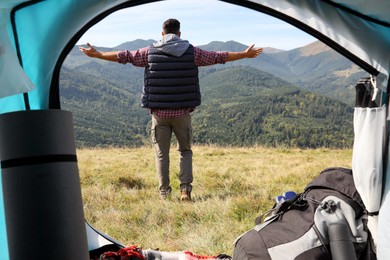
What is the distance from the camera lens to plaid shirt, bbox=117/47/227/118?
18.1 ft

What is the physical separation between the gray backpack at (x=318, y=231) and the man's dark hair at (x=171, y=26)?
10.3 ft

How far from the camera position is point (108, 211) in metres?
5.60

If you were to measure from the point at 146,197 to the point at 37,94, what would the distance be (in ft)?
9.62

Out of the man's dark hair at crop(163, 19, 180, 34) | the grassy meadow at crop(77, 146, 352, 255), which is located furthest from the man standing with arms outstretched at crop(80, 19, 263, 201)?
the grassy meadow at crop(77, 146, 352, 255)

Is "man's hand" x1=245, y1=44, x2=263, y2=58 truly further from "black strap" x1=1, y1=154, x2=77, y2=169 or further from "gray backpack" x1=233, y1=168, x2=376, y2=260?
"black strap" x1=1, y1=154, x2=77, y2=169

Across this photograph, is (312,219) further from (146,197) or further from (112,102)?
(112,102)

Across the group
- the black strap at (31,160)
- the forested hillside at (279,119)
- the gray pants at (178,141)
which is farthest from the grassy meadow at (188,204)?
the forested hillside at (279,119)

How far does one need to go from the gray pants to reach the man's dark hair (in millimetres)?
963

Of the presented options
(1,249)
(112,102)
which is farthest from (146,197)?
(112,102)

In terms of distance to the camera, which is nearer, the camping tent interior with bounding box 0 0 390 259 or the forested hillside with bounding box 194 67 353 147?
the camping tent interior with bounding box 0 0 390 259

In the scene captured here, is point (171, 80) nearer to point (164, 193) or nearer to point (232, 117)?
point (164, 193)

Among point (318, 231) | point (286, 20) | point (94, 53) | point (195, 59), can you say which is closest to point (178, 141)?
point (195, 59)

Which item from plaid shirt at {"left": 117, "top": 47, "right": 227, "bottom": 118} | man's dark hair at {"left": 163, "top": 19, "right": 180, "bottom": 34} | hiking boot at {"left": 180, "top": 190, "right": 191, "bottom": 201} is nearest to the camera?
plaid shirt at {"left": 117, "top": 47, "right": 227, "bottom": 118}

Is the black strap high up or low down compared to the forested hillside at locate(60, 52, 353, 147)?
up
